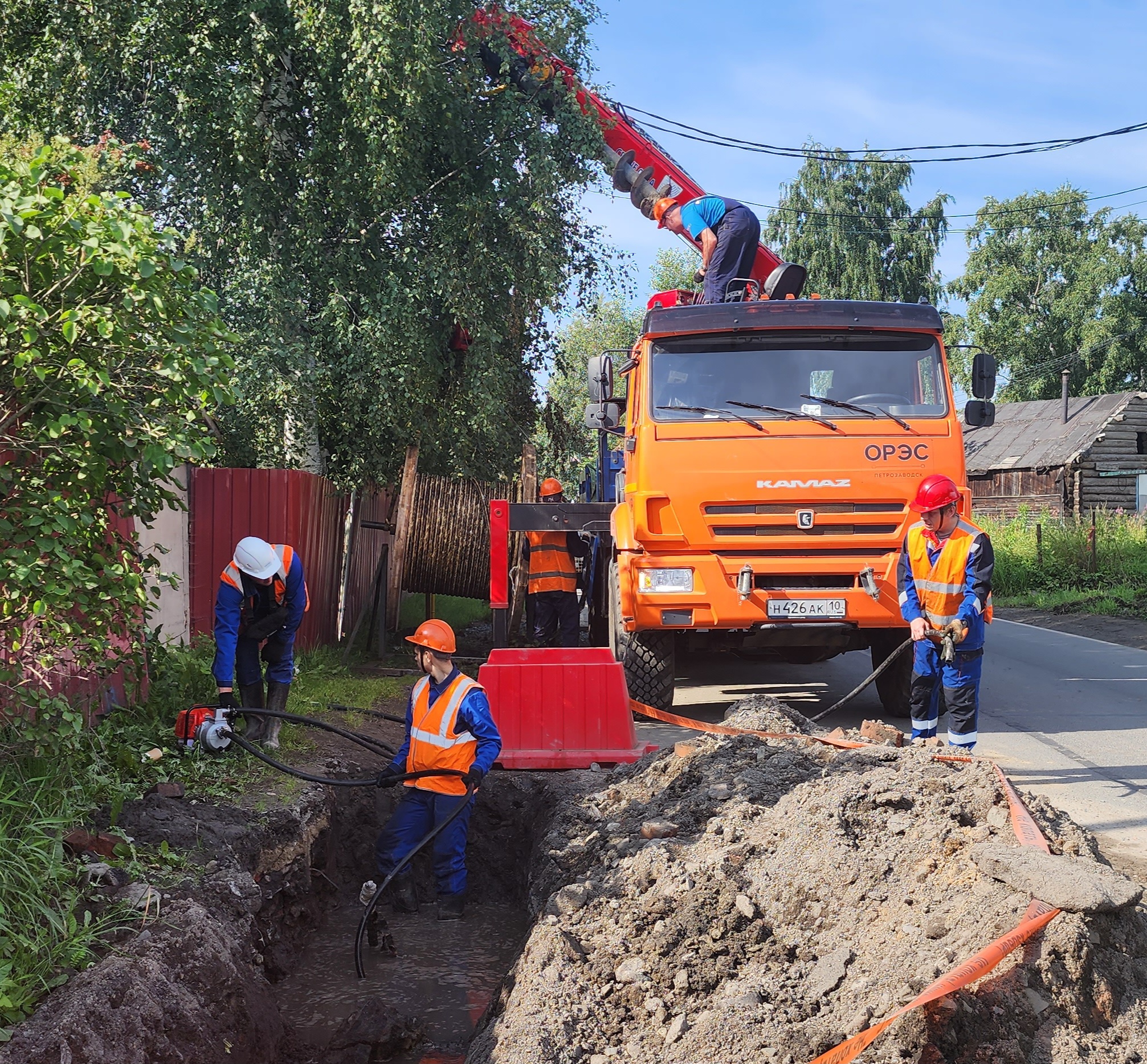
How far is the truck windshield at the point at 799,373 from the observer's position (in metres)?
7.84

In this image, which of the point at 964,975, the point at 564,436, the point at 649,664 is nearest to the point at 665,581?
the point at 649,664

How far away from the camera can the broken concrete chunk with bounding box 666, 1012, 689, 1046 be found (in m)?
3.25

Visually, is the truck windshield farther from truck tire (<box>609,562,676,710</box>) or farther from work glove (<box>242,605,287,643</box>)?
work glove (<box>242,605,287,643</box>)

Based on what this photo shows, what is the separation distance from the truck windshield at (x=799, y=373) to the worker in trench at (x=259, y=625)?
2969 millimetres

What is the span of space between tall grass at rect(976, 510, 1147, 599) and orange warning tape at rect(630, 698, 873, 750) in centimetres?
1465

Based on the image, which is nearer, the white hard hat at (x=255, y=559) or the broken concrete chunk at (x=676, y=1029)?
the broken concrete chunk at (x=676, y=1029)

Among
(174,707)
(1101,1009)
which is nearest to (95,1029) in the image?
(1101,1009)

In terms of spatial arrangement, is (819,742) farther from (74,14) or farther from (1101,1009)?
(74,14)

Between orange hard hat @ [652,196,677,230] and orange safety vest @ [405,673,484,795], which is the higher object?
orange hard hat @ [652,196,677,230]

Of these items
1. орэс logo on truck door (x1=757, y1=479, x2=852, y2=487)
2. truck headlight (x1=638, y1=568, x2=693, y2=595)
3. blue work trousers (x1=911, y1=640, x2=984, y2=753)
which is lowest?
blue work trousers (x1=911, y1=640, x2=984, y2=753)

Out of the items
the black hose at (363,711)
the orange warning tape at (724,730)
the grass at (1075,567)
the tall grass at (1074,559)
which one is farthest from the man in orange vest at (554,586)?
the tall grass at (1074,559)

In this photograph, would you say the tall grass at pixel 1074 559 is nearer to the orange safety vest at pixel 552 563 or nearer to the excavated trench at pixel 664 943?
the orange safety vest at pixel 552 563

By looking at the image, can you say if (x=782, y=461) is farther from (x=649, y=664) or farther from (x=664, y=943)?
(x=664, y=943)

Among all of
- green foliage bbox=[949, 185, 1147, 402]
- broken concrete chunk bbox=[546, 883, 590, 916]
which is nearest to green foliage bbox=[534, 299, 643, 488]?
broken concrete chunk bbox=[546, 883, 590, 916]
